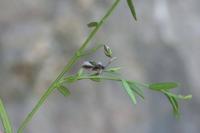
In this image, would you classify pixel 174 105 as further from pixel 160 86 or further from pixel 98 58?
pixel 98 58

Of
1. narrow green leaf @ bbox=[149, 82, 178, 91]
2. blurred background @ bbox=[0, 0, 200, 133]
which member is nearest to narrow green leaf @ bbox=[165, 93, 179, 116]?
narrow green leaf @ bbox=[149, 82, 178, 91]

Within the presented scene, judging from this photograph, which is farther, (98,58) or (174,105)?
(98,58)

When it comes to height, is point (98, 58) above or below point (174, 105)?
above

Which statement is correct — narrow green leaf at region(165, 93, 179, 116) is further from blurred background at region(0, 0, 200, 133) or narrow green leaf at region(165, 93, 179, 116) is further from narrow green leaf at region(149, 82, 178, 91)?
blurred background at region(0, 0, 200, 133)

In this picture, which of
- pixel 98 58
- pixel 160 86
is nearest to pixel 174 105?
pixel 160 86

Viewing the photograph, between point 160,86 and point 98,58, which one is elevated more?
point 98,58

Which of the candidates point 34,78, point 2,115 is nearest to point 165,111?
point 34,78

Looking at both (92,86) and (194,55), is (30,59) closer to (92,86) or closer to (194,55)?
(92,86)

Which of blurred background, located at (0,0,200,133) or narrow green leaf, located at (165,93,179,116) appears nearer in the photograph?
narrow green leaf, located at (165,93,179,116)

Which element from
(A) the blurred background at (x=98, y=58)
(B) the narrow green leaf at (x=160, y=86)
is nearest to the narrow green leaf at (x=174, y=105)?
(B) the narrow green leaf at (x=160, y=86)
